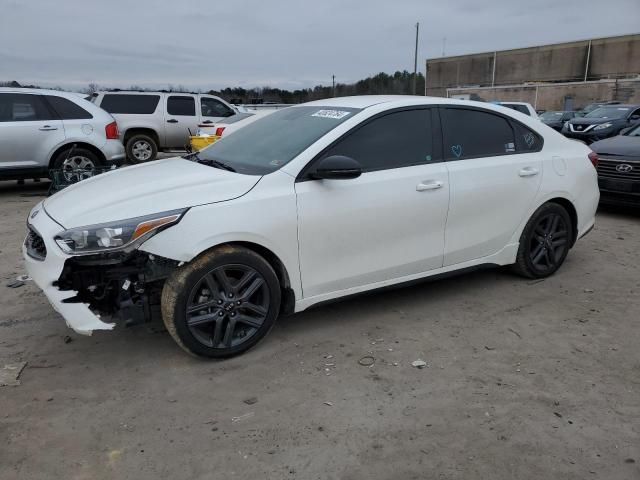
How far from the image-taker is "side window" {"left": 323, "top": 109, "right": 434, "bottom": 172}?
12.5 ft

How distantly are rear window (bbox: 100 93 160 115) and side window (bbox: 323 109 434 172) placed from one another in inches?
433

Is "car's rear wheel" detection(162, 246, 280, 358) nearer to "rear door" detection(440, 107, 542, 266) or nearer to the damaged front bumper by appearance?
the damaged front bumper

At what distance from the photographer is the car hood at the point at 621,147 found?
7488 millimetres

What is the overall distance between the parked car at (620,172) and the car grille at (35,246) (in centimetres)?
737

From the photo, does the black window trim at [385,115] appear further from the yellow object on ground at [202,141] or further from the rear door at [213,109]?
the rear door at [213,109]

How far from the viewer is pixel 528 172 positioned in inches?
180

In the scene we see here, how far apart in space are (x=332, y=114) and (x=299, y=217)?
988 millimetres

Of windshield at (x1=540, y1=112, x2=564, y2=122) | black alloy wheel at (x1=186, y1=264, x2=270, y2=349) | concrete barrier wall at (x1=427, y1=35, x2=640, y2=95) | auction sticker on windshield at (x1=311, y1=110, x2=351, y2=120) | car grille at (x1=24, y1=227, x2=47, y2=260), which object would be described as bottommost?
black alloy wheel at (x1=186, y1=264, x2=270, y2=349)

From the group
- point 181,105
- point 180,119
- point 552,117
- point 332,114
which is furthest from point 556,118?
point 332,114

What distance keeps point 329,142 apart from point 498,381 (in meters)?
1.91

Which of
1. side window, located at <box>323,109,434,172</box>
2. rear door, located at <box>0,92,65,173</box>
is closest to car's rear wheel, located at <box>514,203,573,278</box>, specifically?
side window, located at <box>323,109,434,172</box>

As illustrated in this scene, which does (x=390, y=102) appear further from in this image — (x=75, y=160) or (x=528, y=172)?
(x=75, y=160)

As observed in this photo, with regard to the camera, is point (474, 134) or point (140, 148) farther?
point (140, 148)

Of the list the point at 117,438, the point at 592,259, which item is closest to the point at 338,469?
the point at 117,438
